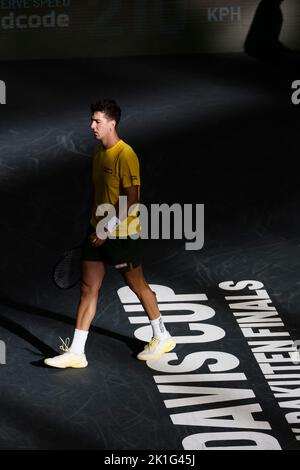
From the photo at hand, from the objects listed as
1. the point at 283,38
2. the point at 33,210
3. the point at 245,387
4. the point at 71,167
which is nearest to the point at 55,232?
the point at 33,210

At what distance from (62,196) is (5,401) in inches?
148

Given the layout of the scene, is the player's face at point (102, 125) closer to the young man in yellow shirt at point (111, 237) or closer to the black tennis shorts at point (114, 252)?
the young man in yellow shirt at point (111, 237)

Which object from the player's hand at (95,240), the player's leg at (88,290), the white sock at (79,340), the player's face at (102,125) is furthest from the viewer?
the white sock at (79,340)

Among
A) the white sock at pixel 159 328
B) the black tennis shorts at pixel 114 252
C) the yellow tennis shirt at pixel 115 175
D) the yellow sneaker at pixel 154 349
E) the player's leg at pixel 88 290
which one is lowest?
the yellow sneaker at pixel 154 349

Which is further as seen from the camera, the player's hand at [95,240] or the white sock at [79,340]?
the white sock at [79,340]

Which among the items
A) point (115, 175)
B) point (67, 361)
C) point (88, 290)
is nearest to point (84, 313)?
point (88, 290)

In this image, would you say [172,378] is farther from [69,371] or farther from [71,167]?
[71,167]

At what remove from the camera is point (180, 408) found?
879 cm

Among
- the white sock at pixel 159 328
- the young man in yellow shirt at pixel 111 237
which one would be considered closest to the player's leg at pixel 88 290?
the young man in yellow shirt at pixel 111 237

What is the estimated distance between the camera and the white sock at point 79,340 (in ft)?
30.4

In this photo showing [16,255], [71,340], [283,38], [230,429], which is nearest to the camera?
[230,429]

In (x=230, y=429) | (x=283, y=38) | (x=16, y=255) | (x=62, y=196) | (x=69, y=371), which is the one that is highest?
(x=283, y=38)

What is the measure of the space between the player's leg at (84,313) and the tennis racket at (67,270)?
0.30m

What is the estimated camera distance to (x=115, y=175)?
29.3ft
